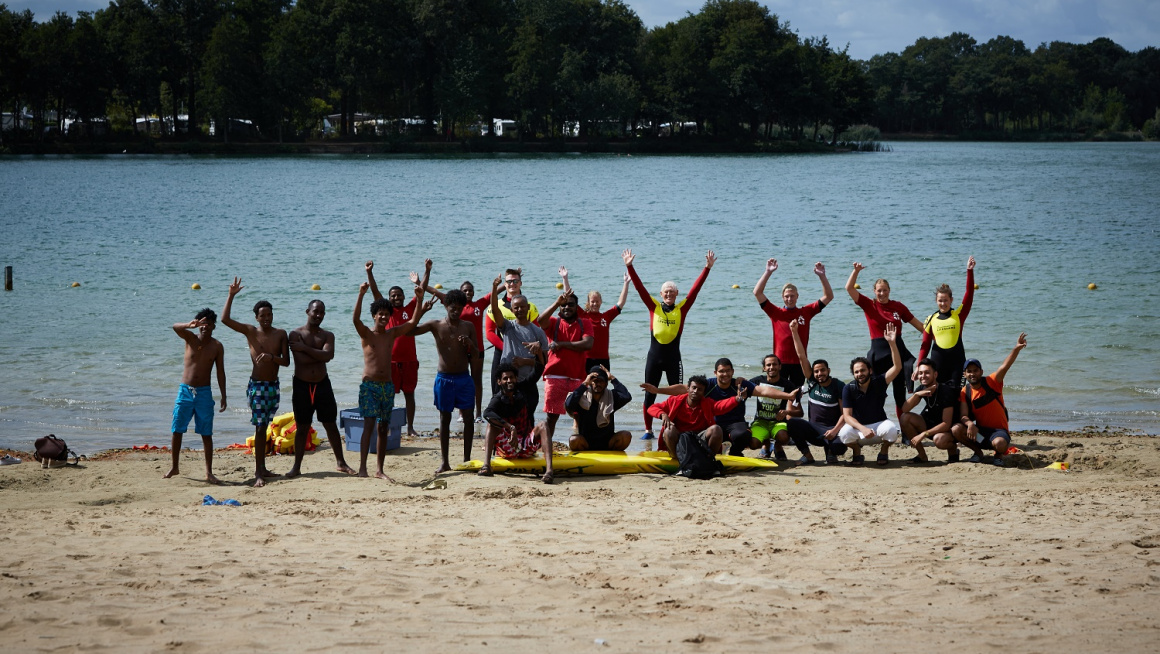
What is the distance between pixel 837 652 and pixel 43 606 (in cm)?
412

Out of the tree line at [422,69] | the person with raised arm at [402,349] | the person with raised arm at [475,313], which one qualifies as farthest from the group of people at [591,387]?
the tree line at [422,69]

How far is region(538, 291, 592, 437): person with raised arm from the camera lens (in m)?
10.2

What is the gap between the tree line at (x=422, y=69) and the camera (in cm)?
8581

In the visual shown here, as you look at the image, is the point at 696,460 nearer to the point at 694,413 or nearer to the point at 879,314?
the point at 694,413

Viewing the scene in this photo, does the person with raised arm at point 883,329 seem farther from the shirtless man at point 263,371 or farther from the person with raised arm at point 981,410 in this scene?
the shirtless man at point 263,371

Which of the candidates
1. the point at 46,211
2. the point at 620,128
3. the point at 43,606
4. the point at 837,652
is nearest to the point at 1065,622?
the point at 837,652

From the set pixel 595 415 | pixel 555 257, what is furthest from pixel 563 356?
pixel 555 257

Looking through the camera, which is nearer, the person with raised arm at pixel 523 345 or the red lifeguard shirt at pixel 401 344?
the person with raised arm at pixel 523 345

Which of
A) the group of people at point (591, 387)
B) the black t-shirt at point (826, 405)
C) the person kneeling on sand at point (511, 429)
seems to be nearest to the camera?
the person kneeling on sand at point (511, 429)

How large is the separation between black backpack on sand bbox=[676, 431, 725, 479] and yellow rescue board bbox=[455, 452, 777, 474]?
0.42 feet

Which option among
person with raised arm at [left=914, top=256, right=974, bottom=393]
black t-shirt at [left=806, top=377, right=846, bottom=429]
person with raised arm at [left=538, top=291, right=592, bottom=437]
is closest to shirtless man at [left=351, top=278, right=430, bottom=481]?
person with raised arm at [left=538, top=291, right=592, bottom=437]

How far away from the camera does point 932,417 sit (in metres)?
9.82

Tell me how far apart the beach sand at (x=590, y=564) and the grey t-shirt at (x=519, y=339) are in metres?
1.26

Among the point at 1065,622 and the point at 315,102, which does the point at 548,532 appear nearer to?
the point at 1065,622
